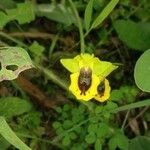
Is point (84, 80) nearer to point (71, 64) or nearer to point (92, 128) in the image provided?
point (71, 64)

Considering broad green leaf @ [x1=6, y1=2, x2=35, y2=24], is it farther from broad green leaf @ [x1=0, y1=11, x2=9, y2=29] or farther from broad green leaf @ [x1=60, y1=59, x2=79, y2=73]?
broad green leaf @ [x1=60, y1=59, x2=79, y2=73]

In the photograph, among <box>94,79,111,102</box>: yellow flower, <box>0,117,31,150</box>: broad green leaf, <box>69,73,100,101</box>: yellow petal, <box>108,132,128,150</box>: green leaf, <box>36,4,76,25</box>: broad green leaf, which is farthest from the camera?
<box>36,4,76,25</box>: broad green leaf

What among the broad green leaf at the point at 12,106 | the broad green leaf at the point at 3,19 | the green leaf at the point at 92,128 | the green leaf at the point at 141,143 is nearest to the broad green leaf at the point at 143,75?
the green leaf at the point at 141,143

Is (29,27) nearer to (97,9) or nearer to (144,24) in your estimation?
(97,9)

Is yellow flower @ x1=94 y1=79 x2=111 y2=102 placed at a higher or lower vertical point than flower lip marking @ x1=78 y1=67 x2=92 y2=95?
lower

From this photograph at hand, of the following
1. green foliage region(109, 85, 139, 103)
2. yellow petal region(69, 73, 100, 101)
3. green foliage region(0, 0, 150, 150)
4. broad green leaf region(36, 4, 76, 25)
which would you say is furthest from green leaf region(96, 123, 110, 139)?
broad green leaf region(36, 4, 76, 25)
